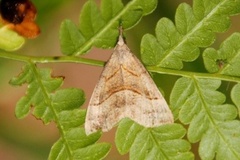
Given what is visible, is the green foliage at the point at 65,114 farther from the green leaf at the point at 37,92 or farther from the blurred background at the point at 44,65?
the blurred background at the point at 44,65

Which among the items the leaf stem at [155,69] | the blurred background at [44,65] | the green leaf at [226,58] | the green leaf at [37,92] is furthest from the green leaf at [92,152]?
the blurred background at [44,65]

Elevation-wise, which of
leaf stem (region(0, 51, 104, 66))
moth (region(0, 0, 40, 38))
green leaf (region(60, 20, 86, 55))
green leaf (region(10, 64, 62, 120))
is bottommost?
green leaf (region(10, 64, 62, 120))

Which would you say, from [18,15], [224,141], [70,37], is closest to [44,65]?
[18,15]

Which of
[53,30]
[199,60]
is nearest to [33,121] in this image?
[53,30]

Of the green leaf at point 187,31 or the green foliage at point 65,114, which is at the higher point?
the green leaf at point 187,31

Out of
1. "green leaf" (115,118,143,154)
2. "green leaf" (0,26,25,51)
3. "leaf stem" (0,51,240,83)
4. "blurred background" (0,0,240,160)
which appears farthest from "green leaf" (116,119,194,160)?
"blurred background" (0,0,240,160)

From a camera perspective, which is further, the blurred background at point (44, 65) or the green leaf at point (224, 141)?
the blurred background at point (44, 65)

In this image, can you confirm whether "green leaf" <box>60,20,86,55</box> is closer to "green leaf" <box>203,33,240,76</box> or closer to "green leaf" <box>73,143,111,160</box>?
"green leaf" <box>73,143,111,160</box>
